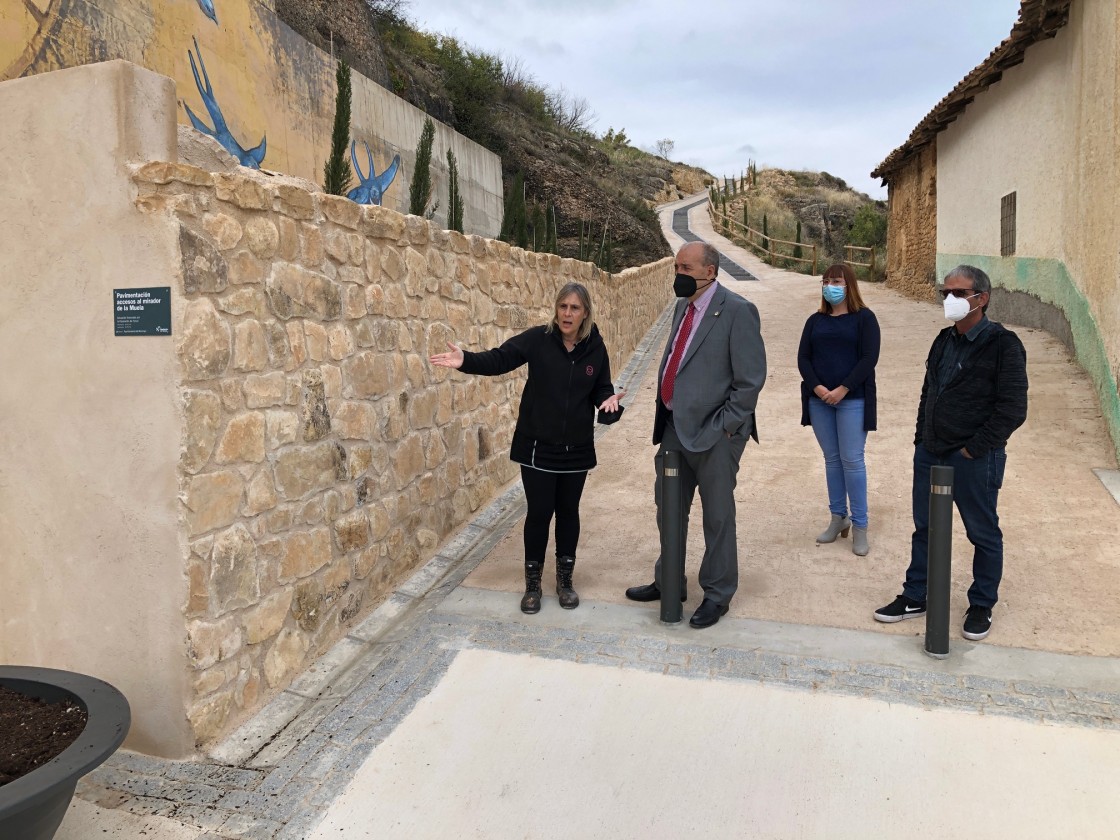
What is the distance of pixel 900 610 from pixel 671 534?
127 centimetres

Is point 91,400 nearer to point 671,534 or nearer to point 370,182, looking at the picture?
point 671,534

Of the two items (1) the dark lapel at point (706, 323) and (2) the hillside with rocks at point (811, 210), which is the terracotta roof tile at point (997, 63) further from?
(2) the hillside with rocks at point (811, 210)

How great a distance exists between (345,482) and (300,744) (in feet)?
4.34

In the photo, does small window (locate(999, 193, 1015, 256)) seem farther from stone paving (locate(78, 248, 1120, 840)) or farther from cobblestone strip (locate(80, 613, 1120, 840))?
cobblestone strip (locate(80, 613, 1120, 840))

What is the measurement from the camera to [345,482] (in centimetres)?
408

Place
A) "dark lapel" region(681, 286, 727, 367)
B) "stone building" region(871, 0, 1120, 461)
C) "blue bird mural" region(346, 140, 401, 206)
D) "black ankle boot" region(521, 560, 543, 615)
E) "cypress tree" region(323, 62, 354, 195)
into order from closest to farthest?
"dark lapel" region(681, 286, 727, 367), "black ankle boot" region(521, 560, 543, 615), "stone building" region(871, 0, 1120, 461), "cypress tree" region(323, 62, 354, 195), "blue bird mural" region(346, 140, 401, 206)

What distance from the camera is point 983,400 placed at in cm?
379

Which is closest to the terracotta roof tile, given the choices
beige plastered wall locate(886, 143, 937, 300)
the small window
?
beige plastered wall locate(886, 143, 937, 300)

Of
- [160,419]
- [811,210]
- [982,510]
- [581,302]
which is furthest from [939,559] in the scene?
[811,210]

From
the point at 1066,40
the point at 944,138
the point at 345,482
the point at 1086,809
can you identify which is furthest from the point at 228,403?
the point at 944,138

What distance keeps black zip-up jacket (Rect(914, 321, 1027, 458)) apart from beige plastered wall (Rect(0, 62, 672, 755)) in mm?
3053

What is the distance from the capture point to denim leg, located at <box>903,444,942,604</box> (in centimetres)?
405

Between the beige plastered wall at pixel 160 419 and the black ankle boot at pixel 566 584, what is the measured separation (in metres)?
1.29

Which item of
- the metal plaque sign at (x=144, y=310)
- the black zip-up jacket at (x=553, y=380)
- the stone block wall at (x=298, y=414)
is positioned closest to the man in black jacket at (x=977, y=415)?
the black zip-up jacket at (x=553, y=380)
